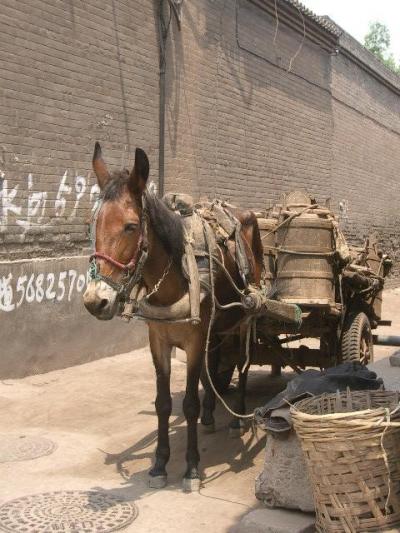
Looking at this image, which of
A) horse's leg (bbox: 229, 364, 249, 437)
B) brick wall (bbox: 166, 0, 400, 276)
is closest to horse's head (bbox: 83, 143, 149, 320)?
horse's leg (bbox: 229, 364, 249, 437)

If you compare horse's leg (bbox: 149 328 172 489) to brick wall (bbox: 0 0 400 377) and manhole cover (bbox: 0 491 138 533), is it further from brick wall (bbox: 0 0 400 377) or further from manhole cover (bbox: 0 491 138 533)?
brick wall (bbox: 0 0 400 377)

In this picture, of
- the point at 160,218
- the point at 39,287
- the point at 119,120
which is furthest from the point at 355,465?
the point at 119,120

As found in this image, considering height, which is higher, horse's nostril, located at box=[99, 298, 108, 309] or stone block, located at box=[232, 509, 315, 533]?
horse's nostril, located at box=[99, 298, 108, 309]

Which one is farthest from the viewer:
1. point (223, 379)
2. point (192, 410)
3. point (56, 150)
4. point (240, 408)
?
point (56, 150)

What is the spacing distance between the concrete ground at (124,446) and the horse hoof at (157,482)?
45 mm

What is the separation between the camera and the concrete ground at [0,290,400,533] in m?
4.27

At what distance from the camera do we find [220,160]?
37.8 ft

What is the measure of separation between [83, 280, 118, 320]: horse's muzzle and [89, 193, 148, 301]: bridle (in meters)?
0.03

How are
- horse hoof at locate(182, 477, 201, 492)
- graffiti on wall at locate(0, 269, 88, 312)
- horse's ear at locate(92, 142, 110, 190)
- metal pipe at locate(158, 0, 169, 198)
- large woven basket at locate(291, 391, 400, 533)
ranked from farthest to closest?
metal pipe at locate(158, 0, 169, 198)
graffiti on wall at locate(0, 269, 88, 312)
horse hoof at locate(182, 477, 201, 492)
horse's ear at locate(92, 142, 110, 190)
large woven basket at locate(291, 391, 400, 533)

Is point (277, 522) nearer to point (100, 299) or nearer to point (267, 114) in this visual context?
point (100, 299)

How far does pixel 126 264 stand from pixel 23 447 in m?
→ 2.33

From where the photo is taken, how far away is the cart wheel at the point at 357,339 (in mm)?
6074

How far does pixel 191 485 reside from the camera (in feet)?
14.8

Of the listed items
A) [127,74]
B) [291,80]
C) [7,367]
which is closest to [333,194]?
[291,80]
